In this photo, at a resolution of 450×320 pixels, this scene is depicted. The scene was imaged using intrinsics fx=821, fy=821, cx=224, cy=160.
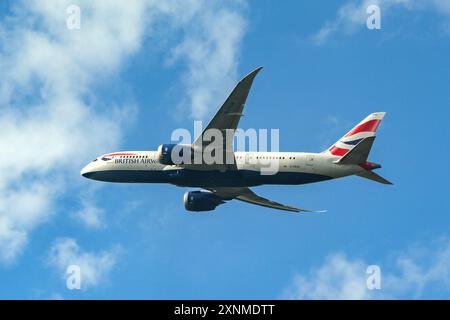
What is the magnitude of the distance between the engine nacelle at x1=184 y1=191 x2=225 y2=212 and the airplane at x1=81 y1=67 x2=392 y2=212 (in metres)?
2.73

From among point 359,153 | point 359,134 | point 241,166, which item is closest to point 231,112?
point 241,166

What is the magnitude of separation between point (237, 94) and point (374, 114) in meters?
18.1

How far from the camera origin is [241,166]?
7756cm

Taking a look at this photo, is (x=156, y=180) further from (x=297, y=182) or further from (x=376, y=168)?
(x=376, y=168)

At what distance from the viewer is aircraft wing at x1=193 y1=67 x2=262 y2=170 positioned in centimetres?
6706

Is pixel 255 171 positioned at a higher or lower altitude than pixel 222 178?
higher

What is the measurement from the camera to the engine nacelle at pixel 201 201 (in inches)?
3366

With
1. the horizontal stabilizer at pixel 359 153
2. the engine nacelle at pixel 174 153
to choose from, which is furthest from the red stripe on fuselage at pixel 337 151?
the engine nacelle at pixel 174 153

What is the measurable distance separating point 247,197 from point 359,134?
1446 centimetres

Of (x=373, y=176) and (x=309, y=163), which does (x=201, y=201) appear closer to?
(x=309, y=163)

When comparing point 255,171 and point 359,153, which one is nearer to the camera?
point 359,153

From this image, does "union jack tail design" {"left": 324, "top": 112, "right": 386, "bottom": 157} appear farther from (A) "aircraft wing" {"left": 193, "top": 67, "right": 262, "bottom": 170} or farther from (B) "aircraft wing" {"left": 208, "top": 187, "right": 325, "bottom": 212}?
(A) "aircraft wing" {"left": 193, "top": 67, "right": 262, "bottom": 170}
